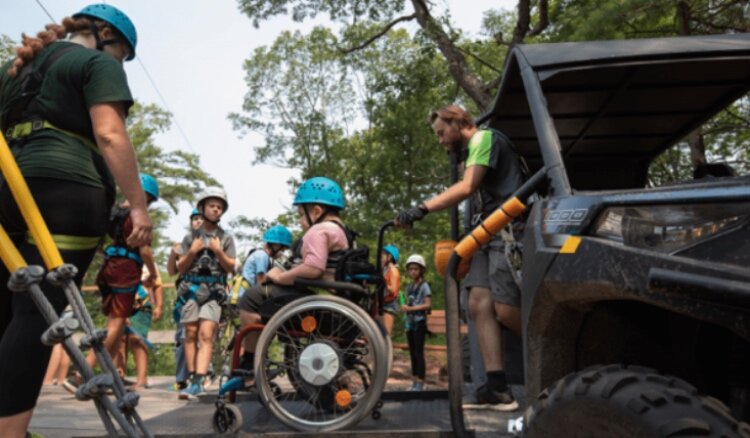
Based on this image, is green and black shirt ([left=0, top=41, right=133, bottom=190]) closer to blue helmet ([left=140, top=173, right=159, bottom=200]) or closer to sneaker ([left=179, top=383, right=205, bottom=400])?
blue helmet ([left=140, top=173, right=159, bottom=200])

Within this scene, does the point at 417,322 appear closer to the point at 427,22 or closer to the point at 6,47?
the point at 427,22

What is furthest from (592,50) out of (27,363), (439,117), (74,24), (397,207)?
(397,207)

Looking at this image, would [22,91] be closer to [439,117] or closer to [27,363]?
[27,363]

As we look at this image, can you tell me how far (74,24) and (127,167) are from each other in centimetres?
73

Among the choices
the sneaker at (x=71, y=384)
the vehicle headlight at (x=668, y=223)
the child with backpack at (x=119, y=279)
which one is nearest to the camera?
the vehicle headlight at (x=668, y=223)

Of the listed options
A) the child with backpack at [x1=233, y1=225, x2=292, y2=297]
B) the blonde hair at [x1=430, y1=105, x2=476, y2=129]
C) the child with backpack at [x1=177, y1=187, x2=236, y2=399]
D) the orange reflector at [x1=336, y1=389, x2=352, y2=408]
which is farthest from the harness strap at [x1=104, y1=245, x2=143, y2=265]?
the blonde hair at [x1=430, y1=105, x2=476, y2=129]

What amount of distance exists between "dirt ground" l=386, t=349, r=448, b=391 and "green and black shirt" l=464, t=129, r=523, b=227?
7.12m

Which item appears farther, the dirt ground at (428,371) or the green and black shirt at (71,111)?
the dirt ground at (428,371)

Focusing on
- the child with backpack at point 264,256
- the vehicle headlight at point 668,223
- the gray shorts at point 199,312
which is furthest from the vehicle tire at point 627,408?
the child with backpack at point 264,256

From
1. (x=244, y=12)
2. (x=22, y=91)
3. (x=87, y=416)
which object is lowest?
(x=87, y=416)

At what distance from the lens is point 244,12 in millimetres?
16516

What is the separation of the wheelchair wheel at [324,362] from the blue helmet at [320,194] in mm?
808

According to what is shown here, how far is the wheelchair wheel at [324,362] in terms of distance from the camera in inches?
158

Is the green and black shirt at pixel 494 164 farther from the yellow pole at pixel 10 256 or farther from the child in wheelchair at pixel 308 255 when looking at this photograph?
the yellow pole at pixel 10 256
